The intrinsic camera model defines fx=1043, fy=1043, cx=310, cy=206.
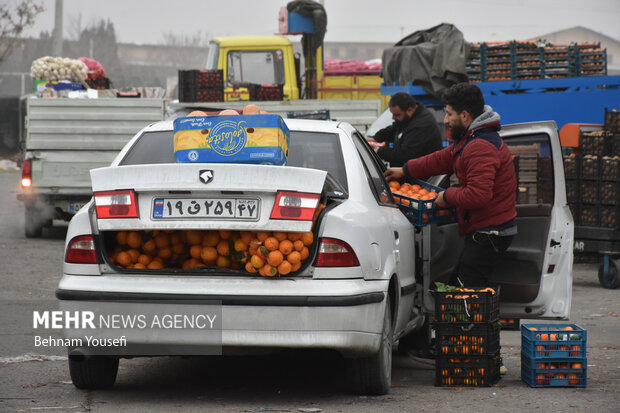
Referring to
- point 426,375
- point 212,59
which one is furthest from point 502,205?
point 212,59

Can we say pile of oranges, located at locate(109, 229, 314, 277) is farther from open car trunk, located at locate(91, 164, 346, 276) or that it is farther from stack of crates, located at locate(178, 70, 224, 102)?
stack of crates, located at locate(178, 70, 224, 102)

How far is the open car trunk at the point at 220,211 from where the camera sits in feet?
17.7

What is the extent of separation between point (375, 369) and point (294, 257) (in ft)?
2.95

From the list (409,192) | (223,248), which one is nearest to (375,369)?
(223,248)

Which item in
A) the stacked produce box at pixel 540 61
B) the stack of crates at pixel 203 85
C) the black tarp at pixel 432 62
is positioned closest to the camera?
Result: the stack of crates at pixel 203 85

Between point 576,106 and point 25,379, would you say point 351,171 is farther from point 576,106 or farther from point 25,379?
point 576,106

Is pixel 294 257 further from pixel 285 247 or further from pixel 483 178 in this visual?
pixel 483 178

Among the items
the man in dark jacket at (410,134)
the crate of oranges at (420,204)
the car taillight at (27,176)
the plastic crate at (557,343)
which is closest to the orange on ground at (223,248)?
the crate of oranges at (420,204)

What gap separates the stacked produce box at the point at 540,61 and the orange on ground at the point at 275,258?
14.0m

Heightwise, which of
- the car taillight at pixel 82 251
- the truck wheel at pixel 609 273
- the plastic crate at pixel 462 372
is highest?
the car taillight at pixel 82 251

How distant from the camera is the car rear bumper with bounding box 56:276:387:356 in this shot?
533cm

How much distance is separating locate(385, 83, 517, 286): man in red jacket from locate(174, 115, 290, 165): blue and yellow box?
1.48m

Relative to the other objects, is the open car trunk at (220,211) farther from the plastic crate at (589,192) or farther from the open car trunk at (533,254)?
the plastic crate at (589,192)

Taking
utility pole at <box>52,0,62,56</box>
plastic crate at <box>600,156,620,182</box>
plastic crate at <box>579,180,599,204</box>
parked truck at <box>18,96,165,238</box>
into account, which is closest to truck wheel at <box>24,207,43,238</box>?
parked truck at <box>18,96,165,238</box>
